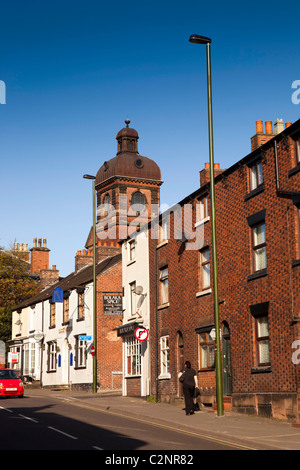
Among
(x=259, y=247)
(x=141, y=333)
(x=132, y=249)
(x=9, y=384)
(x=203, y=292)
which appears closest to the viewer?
(x=259, y=247)

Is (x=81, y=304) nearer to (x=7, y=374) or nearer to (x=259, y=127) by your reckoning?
(x=7, y=374)

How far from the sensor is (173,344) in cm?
2733

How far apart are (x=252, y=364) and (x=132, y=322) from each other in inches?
441

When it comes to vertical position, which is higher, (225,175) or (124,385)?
(225,175)

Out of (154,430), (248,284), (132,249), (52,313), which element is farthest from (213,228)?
(52,313)

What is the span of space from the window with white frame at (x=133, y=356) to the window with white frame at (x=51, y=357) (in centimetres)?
1343

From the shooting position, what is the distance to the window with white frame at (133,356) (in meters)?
31.2

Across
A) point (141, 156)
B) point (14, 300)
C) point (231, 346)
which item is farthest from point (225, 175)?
point (141, 156)

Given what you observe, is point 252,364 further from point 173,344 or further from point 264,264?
point 173,344

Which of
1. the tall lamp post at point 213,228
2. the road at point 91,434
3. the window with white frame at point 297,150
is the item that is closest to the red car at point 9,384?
the road at point 91,434

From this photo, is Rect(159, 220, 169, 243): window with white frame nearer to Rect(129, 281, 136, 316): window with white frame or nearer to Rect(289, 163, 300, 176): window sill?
Rect(129, 281, 136, 316): window with white frame

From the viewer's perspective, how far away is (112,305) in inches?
1314

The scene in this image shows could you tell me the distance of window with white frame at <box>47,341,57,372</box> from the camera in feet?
147

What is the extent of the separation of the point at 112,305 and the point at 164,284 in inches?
203
